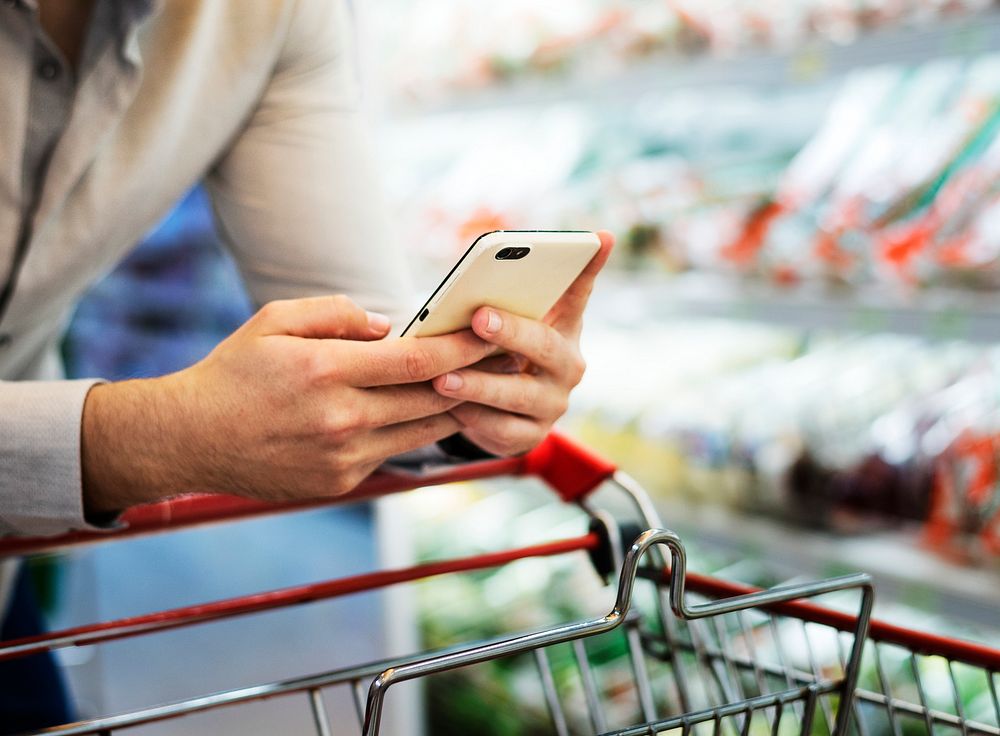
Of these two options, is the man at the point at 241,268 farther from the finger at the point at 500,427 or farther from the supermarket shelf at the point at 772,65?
the supermarket shelf at the point at 772,65

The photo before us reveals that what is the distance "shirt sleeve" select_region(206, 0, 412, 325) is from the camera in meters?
1.04

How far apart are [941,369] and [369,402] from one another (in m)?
1.44

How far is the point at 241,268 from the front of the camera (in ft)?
3.70

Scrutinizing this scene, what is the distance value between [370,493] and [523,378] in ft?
Answer: 0.67

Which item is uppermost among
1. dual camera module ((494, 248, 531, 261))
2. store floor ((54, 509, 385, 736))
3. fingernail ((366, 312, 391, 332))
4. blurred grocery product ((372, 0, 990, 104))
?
blurred grocery product ((372, 0, 990, 104))

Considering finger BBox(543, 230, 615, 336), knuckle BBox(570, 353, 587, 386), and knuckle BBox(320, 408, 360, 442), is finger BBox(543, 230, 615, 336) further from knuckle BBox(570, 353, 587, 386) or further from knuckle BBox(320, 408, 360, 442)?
knuckle BBox(320, 408, 360, 442)

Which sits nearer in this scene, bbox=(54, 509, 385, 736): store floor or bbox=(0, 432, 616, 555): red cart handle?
bbox=(0, 432, 616, 555): red cart handle

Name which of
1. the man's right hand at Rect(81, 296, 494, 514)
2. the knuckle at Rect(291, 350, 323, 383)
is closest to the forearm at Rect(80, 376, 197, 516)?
the man's right hand at Rect(81, 296, 494, 514)

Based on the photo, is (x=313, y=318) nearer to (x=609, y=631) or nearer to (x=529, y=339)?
(x=529, y=339)

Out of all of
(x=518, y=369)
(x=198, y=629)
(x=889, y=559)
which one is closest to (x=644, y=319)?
(x=889, y=559)

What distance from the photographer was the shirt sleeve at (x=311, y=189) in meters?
1.04

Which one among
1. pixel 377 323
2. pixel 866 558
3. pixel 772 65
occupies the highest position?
pixel 772 65

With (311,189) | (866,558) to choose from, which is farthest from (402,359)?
(866,558)

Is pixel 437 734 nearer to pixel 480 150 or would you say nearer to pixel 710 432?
pixel 710 432
